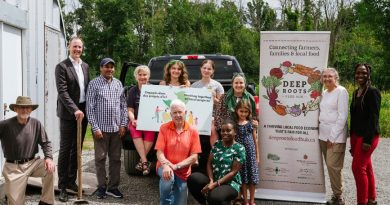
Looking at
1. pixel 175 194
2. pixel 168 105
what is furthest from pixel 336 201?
pixel 168 105

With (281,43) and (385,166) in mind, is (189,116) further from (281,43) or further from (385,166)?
(385,166)

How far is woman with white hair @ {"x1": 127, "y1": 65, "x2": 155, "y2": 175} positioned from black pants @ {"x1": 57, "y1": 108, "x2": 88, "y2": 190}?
0.78 m

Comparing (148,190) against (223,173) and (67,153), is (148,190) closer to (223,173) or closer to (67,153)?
(67,153)

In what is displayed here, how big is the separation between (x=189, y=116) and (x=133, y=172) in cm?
237

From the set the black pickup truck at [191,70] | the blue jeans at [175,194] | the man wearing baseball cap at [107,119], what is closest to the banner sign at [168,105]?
the man wearing baseball cap at [107,119]

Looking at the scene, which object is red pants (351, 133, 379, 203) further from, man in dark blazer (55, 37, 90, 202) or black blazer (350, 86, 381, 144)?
man in dark blazer (55, 37, 90, 202)

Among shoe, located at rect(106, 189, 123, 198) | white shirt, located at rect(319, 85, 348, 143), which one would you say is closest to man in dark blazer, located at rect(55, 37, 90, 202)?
shoe, located at rect(106, 189, 123, 198)

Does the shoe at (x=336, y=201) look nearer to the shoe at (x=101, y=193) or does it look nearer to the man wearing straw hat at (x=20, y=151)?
the shoe at (x=101, y=193)

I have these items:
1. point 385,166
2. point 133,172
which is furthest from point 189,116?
point 385,166

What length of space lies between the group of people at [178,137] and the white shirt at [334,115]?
12 millimetres

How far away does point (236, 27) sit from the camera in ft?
163

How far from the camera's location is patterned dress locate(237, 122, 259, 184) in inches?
223

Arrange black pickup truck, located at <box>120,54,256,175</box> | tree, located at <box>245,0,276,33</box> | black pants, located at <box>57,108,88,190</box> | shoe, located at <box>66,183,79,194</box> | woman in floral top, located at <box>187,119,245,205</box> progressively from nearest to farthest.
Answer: woman in floral top, located at <box>187,119,245,205</box>
black pants, located at <box>57,108,88,190</box>
shoe, located at <box>66,183,79,194</box>
black pickup truck, located at <box>120,54,256,175</box>
tree, located at <box>245,0,276,33</box>

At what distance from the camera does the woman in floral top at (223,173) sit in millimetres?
5145
